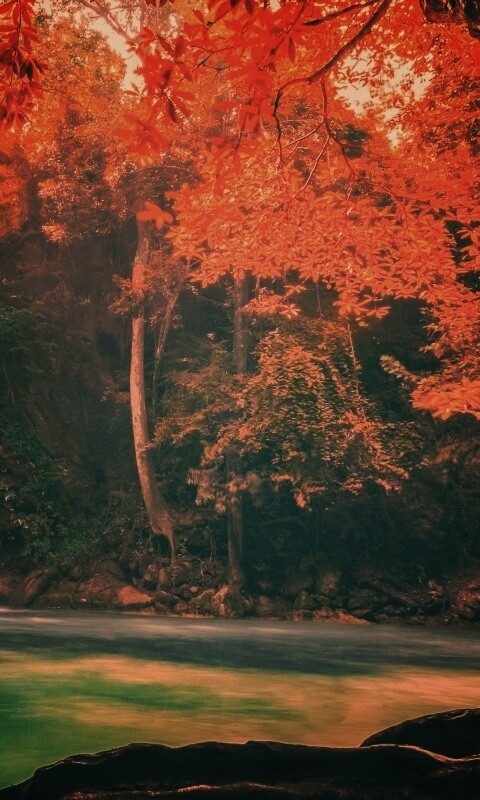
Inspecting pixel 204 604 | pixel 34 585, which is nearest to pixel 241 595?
pixel 204 604

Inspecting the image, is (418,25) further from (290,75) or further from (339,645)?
Result: (339,645)

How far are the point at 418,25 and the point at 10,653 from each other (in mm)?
7342

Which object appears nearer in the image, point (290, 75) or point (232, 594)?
point (290, 75)

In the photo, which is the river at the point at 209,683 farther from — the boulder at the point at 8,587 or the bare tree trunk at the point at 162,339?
the bare tree trunk at the point at 162,339

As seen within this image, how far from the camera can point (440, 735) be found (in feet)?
11.9

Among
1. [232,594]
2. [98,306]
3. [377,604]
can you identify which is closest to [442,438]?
[377,604]

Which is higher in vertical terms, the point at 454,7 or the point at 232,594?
the point at 454,7

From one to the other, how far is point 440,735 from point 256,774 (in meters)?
1.09

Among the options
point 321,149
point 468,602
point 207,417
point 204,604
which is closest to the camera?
point 321,149

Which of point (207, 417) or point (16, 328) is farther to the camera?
point (16, 328)

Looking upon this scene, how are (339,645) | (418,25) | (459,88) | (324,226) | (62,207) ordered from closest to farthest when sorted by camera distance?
(324,226)
(418,25)
(459,88)
(339,645)
(62,207)

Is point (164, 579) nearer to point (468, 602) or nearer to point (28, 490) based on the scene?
point (28, 490)

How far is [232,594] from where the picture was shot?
13477 mm

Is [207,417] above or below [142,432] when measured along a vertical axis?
above
